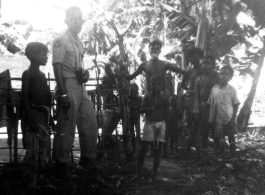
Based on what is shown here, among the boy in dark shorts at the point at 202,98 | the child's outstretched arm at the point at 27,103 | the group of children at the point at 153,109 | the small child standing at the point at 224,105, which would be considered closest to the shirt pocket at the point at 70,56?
the group of children at the point at 153,109

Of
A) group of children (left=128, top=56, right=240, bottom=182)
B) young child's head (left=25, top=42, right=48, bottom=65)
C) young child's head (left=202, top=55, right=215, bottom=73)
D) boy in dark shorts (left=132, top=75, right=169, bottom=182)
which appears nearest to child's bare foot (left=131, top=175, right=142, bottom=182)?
boy in dark shorts (left=132, top=75, right=169, bottom=182)

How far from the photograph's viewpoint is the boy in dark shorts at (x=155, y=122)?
4.42 metres

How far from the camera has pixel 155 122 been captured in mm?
4453

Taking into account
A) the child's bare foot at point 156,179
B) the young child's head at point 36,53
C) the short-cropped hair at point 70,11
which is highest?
the short-cropped hair at point 70,11

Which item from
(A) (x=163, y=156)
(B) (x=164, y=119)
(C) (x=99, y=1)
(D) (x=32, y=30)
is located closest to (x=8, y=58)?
(C) (x=99, y=1)

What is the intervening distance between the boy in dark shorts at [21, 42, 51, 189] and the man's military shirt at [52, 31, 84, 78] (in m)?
0.29

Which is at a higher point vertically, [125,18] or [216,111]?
→ [125,18]

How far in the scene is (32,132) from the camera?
12.0 feet

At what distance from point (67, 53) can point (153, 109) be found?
141cm

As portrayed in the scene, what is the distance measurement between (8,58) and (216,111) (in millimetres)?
16249

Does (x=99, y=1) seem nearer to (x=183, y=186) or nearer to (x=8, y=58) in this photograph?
(x=8, y=58)

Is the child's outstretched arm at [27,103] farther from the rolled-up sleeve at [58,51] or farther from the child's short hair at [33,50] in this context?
the rolled-up sleeve at [58,51]

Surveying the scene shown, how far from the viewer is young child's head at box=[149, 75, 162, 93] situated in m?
4.59

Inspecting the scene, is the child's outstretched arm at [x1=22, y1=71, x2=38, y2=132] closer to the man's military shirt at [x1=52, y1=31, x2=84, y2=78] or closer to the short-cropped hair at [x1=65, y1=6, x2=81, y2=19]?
the man's military shirt at [x1=52, y1=31, x2=84, y2=78]
